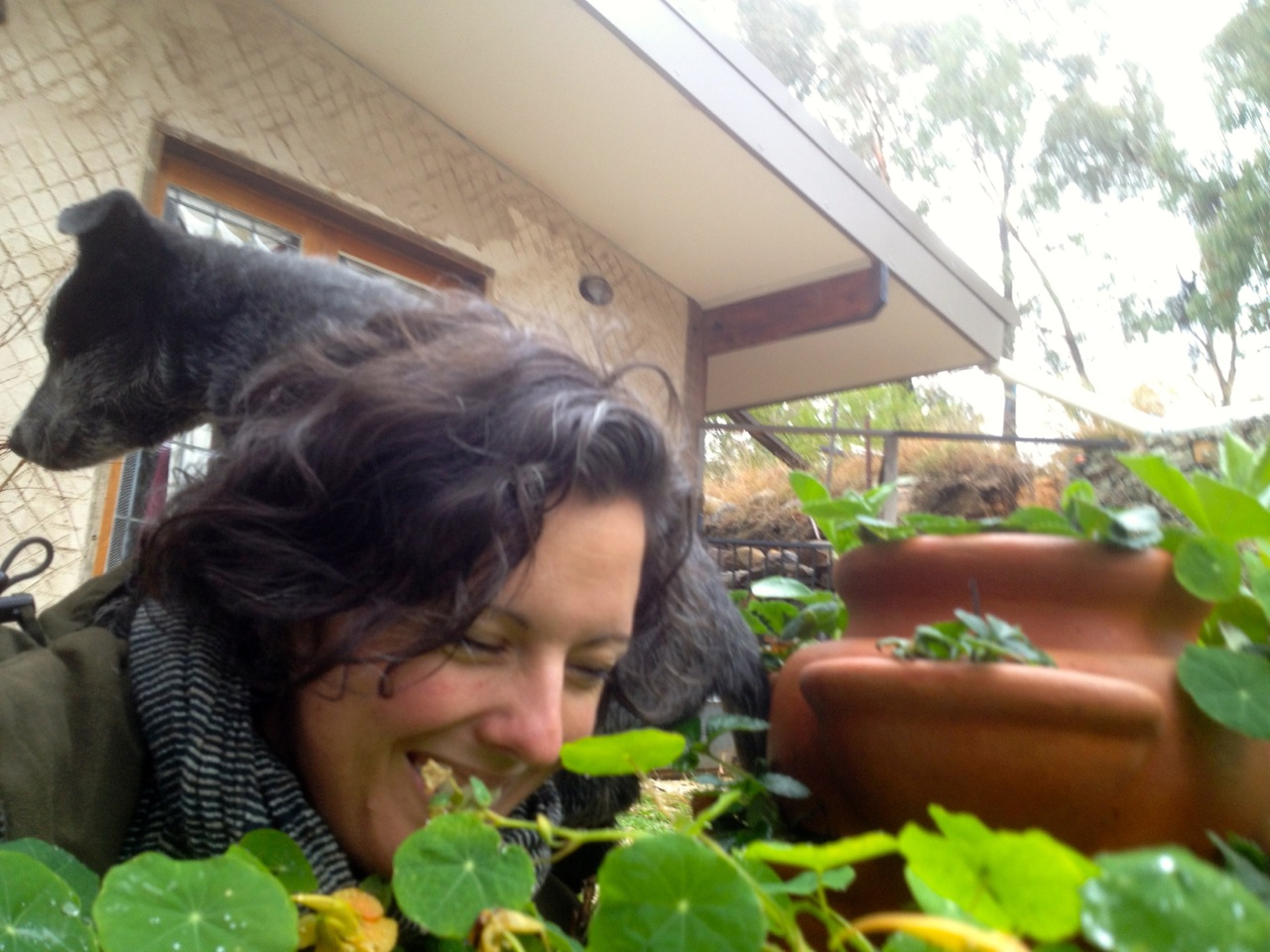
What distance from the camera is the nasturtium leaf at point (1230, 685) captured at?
0.51 meters

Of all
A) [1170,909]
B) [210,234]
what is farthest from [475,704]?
[210,234]

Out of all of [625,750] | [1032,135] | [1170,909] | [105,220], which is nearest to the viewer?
[1170,909]

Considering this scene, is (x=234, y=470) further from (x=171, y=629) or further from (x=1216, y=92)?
(x=1216, y=92)

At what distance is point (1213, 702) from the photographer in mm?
522

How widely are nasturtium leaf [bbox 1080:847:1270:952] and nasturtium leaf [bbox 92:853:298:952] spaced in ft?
0.88

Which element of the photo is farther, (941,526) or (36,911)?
(941,526)

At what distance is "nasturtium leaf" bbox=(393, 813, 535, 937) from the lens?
0.36 meters

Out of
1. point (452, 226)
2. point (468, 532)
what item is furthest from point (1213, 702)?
point (452, 226)

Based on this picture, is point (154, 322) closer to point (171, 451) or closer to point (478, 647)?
point (171, 451)

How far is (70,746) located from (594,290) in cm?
290

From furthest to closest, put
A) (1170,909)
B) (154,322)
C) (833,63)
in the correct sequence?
(833,63), (154,322), (1170,909)

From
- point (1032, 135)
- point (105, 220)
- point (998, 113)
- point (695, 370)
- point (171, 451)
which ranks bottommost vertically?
point (171, 451)

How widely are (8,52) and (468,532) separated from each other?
217 centimetres

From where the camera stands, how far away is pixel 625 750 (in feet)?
1.45
